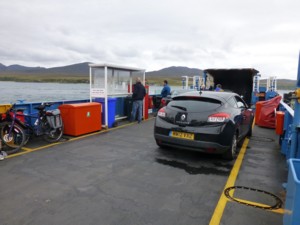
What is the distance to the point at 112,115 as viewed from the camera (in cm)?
910

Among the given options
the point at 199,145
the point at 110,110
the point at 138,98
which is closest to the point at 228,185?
the point at 199,145

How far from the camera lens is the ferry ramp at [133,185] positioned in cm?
318

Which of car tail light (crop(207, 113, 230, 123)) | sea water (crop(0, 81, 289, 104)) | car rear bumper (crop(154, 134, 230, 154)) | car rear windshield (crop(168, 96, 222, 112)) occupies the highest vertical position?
car rear windshield (crop(168, 96, 222, 112))

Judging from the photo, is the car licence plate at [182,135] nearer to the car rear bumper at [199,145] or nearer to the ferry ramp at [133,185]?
the car rear bumper at [199,145]

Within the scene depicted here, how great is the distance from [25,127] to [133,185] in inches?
151

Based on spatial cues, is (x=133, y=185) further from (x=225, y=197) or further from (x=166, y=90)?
(x=166, y=90)

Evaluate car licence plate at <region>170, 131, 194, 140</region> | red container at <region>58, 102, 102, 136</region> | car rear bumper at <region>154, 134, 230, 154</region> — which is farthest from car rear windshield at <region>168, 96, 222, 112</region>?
red container at <region>58, 102, 102, 136</region>

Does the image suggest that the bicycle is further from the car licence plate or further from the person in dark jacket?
the person in dark jacket

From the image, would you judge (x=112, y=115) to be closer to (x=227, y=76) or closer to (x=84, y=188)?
(x=84, y=188)

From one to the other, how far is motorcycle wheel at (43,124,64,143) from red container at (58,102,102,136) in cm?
37

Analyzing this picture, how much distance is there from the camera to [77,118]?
7.41m

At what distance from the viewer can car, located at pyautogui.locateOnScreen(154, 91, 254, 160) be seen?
5051 millimetres

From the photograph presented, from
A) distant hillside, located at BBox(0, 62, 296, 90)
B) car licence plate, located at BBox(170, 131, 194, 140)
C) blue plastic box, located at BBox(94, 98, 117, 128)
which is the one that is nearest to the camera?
car licence plate, located at BBox(170, 131, 194, 140)

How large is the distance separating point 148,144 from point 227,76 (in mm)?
10346
